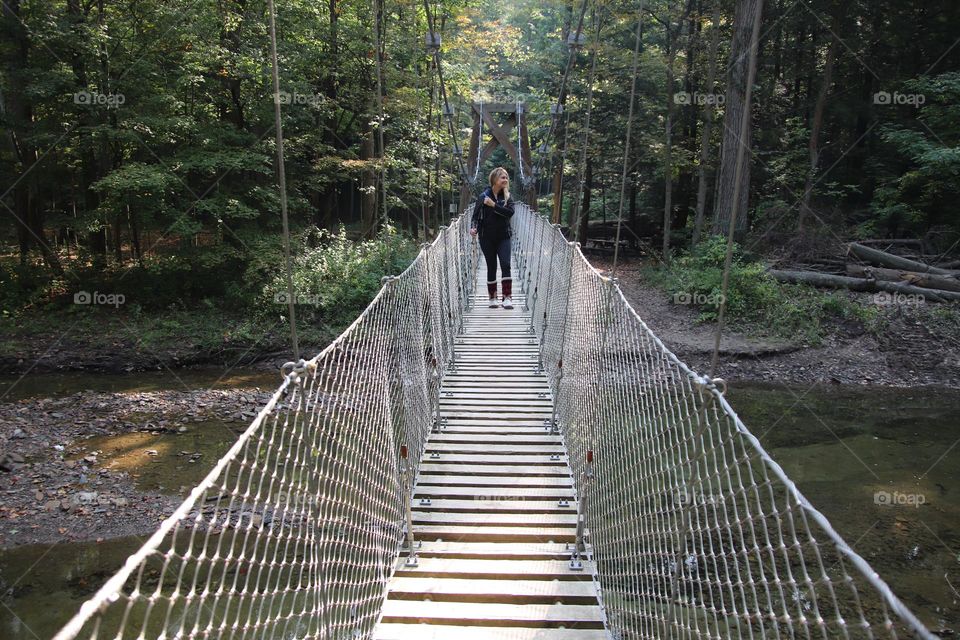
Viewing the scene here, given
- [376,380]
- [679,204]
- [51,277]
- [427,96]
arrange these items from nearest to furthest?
[376,380], [51,277], [427,96], [679,204]

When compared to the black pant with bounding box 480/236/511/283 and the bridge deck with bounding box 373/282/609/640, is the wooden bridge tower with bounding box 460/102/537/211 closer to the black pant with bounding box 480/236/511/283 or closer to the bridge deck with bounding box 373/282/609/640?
the black pant with bounding box 480/236/511/283

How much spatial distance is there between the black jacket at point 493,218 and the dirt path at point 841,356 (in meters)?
4.02

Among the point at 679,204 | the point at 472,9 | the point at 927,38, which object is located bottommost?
the point at 679,204

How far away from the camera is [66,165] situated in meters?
10.6

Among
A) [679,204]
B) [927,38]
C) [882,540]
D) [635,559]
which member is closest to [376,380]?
[635,559]

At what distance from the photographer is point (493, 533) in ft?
8.07

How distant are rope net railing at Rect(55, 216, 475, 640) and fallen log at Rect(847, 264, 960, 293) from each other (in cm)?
776

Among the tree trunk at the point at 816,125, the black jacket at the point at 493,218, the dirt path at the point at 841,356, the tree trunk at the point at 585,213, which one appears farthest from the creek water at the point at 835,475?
the tree trunk at the point at 585,213

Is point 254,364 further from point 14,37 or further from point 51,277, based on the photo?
point 14,37

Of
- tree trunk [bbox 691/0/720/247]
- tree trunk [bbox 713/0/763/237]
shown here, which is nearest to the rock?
tree trunk [bbox 713/0/763/237]

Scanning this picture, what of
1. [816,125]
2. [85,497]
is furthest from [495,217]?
[816,125]

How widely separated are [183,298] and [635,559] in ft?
32.8

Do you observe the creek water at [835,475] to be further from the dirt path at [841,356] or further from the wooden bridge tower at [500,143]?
the wooden bridge tower at [500,143]

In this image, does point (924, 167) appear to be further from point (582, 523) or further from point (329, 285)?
point (582, 523)
